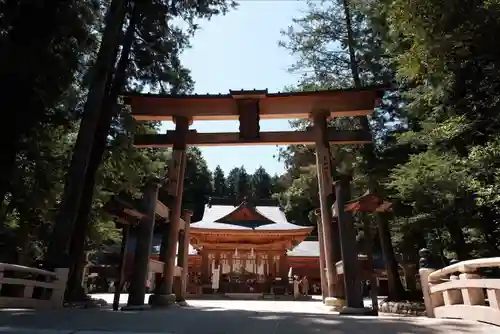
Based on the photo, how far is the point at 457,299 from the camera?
17.5 ft

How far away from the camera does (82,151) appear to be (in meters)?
7.25

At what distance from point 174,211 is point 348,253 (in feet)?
11.3

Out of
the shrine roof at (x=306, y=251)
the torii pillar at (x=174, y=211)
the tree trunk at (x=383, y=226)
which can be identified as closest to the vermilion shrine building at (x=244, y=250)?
the tree trunk at (x=383, y=226)

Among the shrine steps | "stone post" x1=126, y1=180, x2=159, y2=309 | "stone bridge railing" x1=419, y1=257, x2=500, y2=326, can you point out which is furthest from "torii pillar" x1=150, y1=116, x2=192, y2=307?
the shrine steps

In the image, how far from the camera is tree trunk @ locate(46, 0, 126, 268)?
662 centimetres

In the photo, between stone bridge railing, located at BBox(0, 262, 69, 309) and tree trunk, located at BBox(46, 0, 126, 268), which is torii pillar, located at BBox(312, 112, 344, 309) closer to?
tree trunk, located at BBox(46, 0, 126, 268)

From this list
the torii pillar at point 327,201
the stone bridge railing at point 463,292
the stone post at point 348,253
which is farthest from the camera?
the torii pillar at point 327,201

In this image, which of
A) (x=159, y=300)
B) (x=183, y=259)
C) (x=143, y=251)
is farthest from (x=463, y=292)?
(x=183, y=259)

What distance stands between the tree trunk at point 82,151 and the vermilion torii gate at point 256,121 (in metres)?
0.86

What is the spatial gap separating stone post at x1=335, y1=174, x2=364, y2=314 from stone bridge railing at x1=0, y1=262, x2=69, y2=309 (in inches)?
177

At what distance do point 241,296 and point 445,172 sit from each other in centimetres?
1114

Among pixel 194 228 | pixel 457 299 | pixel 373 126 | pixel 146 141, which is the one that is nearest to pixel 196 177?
pixel 194 228

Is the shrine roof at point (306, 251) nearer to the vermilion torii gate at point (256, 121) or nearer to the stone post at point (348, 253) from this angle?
the vermilion torii gate at point (256, 121)

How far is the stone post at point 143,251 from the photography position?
21.4 ft
